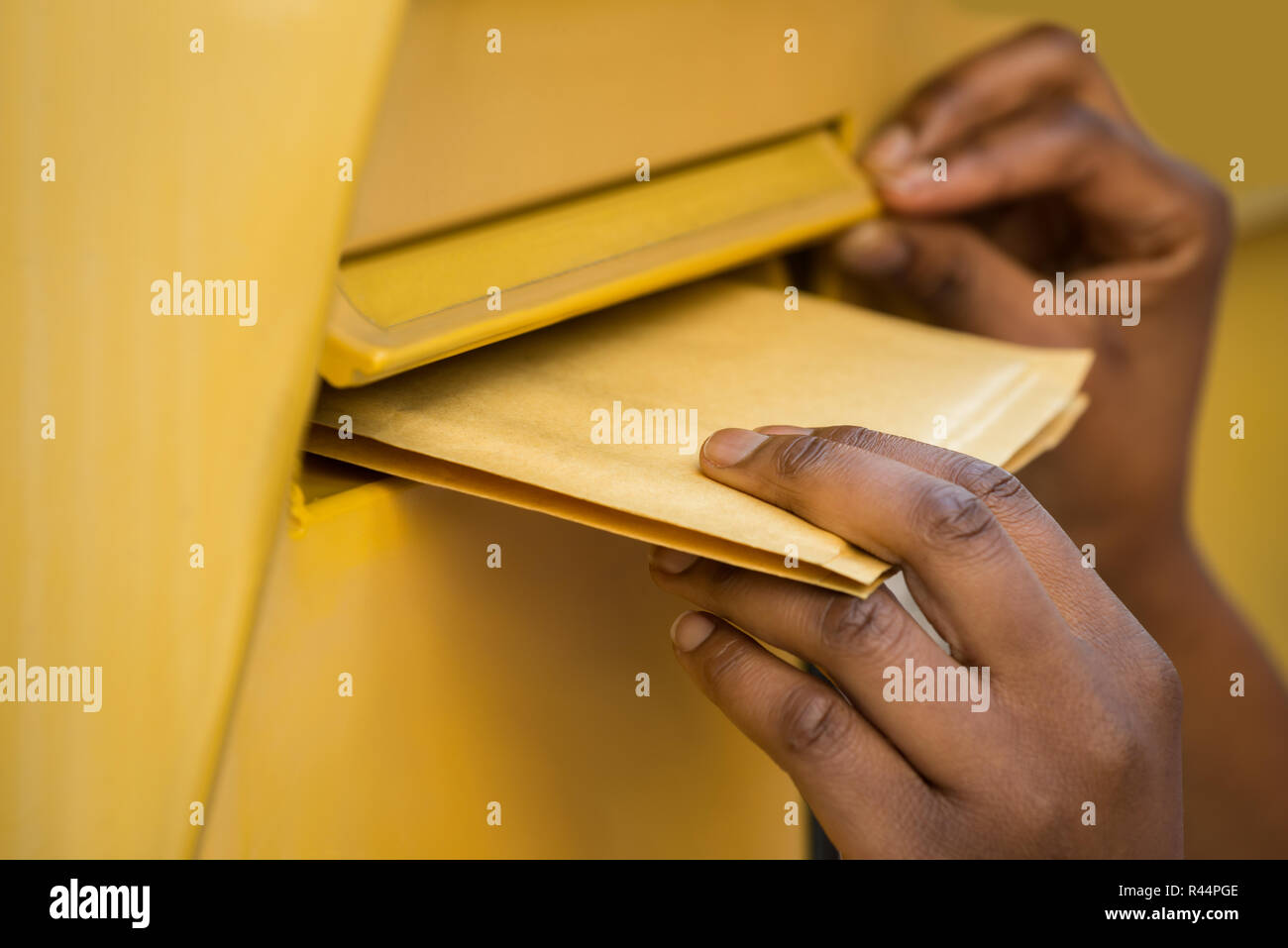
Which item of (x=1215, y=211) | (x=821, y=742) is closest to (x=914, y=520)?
(x=821, y=742)

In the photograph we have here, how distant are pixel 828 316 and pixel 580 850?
0.39m

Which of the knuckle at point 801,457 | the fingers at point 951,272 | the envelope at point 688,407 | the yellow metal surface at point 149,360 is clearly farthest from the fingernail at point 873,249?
the yellow metal surface at point 149,360

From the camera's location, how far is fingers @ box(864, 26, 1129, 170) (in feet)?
3.00

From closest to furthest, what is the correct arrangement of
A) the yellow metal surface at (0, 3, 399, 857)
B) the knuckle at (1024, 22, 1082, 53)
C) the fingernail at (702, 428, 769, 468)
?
the yellow metal surface at (0, 3, 399, 857) → the fingernail at (702, 428, 769, 468) → the knuckle at (1024, 22, 1082, 53)

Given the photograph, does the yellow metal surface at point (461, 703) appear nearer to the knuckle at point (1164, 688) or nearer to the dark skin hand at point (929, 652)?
the dark skin hand at point (929, 652)

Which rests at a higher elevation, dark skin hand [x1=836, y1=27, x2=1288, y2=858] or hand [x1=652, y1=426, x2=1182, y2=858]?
dark skin hand [x1=836, y1=27, x2=1288, y2=858]

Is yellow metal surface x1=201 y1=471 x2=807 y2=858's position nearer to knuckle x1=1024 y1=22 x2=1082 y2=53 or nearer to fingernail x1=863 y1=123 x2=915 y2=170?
fingernail x1=863 y1=123 x2=915 y2=170

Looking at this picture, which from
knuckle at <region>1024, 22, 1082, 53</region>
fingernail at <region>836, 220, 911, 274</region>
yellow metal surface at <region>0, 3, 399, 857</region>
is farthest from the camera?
knuckle at <region>1024, 22, 1082, 53</region>

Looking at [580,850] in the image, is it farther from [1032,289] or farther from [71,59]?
[1032,289]

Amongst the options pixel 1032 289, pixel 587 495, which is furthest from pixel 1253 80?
pixel 587 495

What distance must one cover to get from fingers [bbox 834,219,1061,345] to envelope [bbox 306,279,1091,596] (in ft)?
0.39

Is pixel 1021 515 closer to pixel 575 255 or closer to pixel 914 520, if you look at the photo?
pixel 914 520

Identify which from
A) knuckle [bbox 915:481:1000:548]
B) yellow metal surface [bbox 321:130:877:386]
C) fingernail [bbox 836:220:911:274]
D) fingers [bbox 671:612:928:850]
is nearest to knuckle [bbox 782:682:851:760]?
fingers [bbox 671:612:928:850]

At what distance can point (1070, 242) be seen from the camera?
3.69 feet
